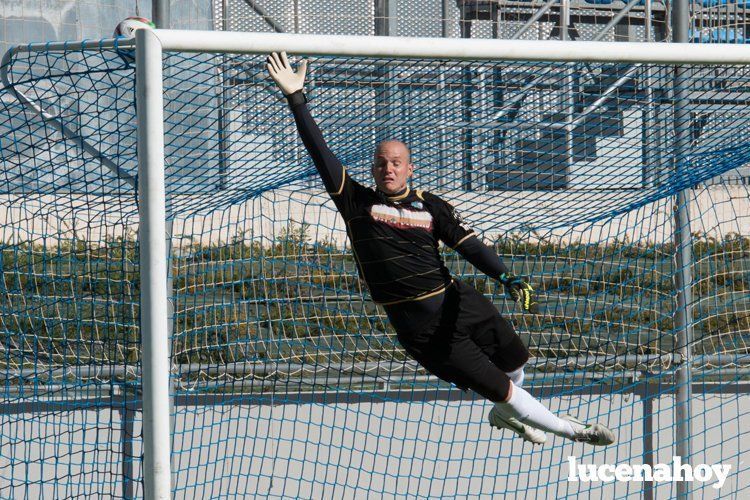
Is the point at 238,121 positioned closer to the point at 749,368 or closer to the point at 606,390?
the point at 606,390

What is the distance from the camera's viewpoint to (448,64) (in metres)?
4.31

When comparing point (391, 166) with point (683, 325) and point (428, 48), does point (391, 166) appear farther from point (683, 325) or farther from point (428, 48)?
point (683, 325)

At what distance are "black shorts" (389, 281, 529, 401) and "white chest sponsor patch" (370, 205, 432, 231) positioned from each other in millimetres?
325

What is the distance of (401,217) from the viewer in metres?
4.50

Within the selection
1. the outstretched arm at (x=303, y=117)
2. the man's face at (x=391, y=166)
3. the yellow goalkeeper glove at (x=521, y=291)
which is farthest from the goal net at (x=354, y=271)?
the yellow goalkeeper glove at (x=521, y=291)

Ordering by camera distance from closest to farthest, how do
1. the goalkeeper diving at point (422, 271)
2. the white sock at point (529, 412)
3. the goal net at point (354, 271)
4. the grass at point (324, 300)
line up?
the goalkeeper diving at point (422, 271), the goal net at point (354, 271), the white sock at point (529, 412), the grass at point (324, 300)

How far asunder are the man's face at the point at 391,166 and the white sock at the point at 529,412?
3.58ft

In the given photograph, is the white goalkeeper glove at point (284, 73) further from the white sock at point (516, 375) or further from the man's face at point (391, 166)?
the white sock at point (516, 375)

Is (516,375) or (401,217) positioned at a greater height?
(401,217)

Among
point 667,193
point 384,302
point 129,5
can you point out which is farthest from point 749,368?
point 129,5

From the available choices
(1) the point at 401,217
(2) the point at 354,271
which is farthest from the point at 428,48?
(2) the point at 354,271

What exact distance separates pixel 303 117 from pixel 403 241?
789mm

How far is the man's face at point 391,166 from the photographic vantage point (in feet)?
14.3

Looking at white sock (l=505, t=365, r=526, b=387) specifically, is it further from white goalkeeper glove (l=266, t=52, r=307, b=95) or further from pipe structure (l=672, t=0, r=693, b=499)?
white goalkeeper glove (l=266, t=52, r=307, b=95)
